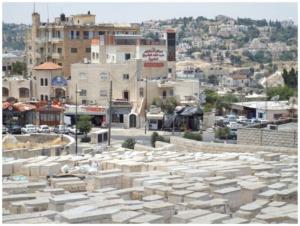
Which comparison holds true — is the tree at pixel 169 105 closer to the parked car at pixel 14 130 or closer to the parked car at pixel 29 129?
the parked car at pixel 29 129

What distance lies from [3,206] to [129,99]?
21.5 m

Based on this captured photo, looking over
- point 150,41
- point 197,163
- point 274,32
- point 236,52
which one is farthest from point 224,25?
point 197,163

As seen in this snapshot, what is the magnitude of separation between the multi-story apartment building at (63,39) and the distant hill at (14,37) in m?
55.0

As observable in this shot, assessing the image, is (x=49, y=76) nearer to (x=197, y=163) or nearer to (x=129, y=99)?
(x=129, y=99)

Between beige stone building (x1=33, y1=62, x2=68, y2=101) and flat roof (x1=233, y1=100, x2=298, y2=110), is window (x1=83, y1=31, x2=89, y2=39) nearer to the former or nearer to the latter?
beige stone building (x1=33, y1=62, x2=68, y2=101)

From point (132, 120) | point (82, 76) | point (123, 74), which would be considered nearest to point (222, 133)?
point (132, 120)

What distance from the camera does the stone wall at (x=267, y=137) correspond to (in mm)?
18500

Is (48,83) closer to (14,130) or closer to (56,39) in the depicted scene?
(56,39)

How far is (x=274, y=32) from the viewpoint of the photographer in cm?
12269

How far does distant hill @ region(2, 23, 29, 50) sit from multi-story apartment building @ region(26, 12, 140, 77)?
55.0m

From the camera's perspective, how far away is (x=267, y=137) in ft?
62.3

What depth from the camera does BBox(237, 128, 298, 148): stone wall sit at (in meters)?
18.5

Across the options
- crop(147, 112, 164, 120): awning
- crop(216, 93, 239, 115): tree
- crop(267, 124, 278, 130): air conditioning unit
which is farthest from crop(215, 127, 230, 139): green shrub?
crop(216, 93, 239, 115): tree

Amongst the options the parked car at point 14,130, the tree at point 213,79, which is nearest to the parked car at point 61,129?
Result: the parked car at point 14,130
